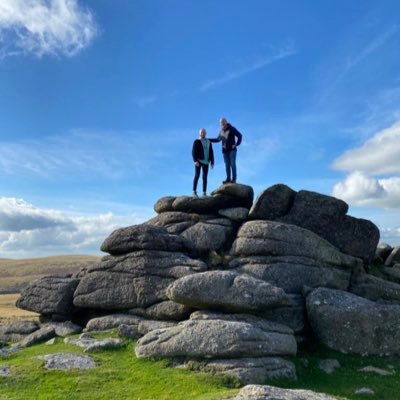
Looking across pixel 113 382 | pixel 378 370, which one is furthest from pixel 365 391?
pixel 113 382

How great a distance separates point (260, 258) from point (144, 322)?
371 inches

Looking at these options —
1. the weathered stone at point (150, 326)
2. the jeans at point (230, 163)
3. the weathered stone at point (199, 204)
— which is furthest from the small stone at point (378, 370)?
the jeans at point (230, 163)

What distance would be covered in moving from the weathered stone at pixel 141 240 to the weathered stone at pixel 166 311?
481 centimetres

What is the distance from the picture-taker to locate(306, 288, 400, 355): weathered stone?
2888cm

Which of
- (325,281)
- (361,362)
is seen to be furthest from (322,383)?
(325,281)

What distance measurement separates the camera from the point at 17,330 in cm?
3606

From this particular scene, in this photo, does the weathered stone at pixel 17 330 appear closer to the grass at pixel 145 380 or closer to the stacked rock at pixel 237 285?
the stacked rock at pixel 237 285

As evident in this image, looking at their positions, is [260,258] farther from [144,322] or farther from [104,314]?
[104,314]

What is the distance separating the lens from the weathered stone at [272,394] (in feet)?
63.3

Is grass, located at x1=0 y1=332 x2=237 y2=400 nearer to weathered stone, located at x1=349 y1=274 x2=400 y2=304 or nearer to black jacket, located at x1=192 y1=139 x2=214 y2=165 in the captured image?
weathered stone, located at x1=349 y1=274 x2=400 y2=304

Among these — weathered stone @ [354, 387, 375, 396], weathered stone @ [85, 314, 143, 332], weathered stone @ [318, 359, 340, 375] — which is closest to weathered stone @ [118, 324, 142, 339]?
weathered stone @ [85, 314, 143, 332]

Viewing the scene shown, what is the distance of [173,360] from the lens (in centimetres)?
2498

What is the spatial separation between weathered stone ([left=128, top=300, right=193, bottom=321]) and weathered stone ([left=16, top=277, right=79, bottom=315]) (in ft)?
20.1

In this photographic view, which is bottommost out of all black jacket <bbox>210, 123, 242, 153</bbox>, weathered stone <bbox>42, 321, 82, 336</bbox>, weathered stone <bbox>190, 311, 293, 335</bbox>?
weathered stone <bbox>42, 321, 82, 336</bbox>
